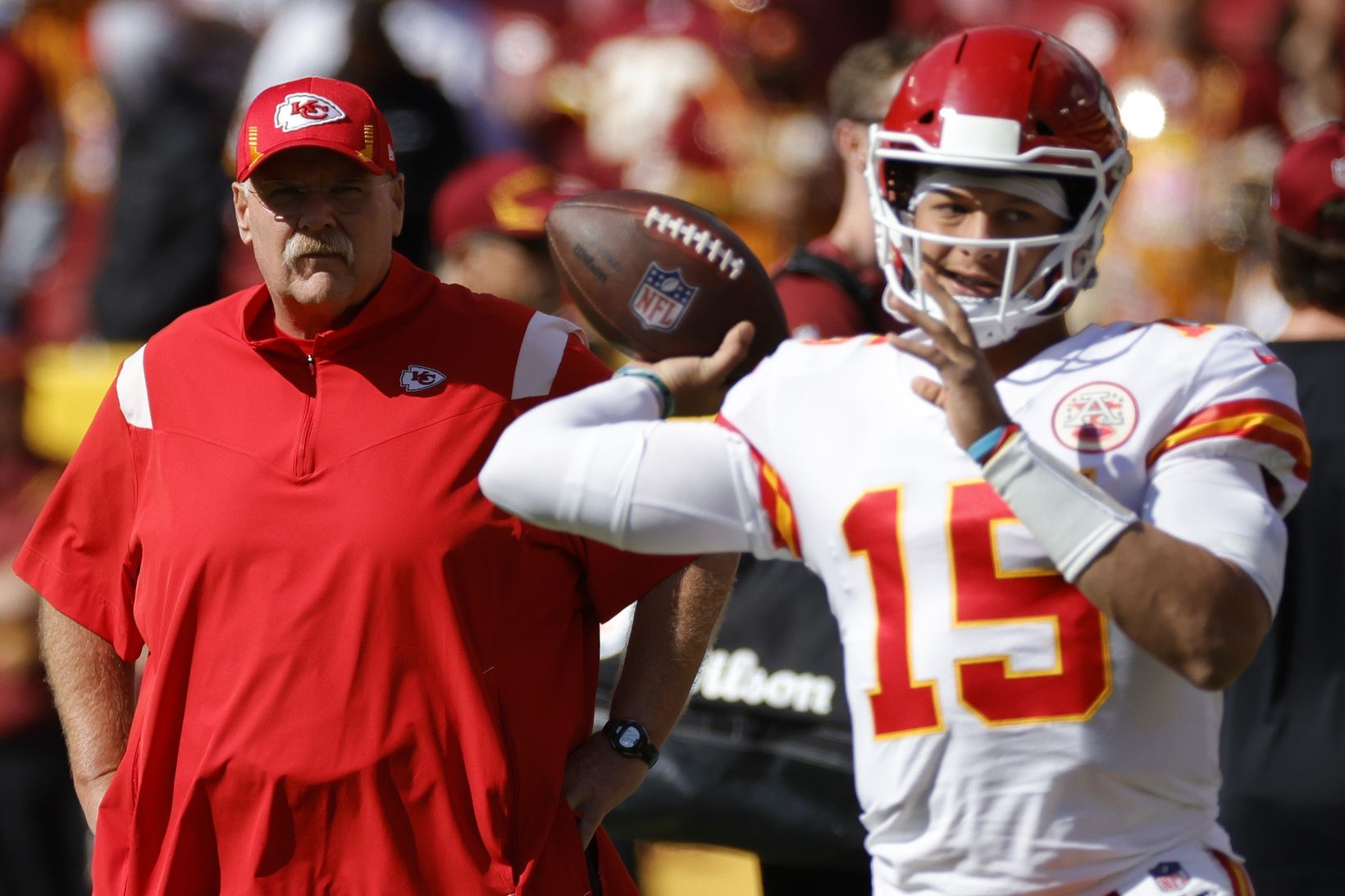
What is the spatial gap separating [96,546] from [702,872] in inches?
77.9

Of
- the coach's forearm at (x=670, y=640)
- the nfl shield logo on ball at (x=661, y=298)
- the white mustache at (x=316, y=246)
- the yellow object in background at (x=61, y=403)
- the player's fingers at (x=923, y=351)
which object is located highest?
the player's fingers at (x=923, y=351)

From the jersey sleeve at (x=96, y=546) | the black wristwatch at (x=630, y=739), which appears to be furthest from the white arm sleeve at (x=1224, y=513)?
the jersey sleeve at (x=96, y=546)

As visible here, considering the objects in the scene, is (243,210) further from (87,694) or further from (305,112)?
(87,694)

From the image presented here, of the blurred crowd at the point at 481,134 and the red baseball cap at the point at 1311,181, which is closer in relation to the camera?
the red baseball cap at the point at 1311,181

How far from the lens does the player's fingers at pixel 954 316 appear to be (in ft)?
7.84

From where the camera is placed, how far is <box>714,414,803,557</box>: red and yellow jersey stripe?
8.43 ft

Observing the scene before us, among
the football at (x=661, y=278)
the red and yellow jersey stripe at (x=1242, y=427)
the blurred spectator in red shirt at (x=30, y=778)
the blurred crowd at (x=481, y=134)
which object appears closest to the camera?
the red and yellow jersey stripe at (x=1242, y=427)

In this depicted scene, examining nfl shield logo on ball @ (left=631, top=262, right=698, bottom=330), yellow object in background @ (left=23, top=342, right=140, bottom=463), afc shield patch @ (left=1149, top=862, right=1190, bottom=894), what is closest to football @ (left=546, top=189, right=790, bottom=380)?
nfl shield logo on ball @ (left=631, top=262, right=698, bottom=330)

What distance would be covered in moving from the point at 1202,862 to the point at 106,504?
1.78 m

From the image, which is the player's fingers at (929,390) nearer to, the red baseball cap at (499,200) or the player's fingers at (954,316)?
the player's fingers at (954,316)

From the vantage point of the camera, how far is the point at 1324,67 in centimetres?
768

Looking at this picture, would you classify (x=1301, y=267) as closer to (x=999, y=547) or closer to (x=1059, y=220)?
(x=1059, y=220)

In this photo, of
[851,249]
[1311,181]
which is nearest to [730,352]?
[851,249]

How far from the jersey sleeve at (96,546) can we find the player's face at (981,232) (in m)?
1.35
